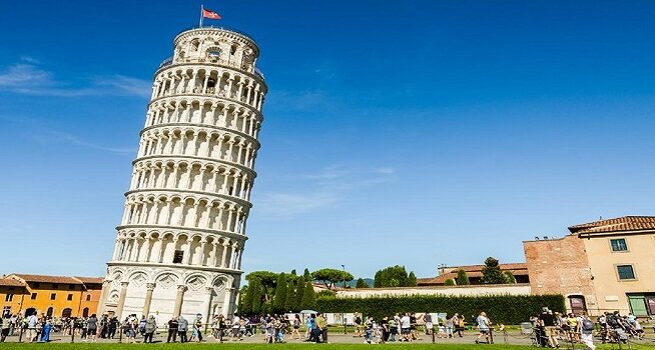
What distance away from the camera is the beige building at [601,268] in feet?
121

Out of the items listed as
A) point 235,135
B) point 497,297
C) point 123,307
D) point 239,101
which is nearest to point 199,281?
point 123,307

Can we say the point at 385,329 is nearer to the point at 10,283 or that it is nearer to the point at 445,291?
the point at 445,291

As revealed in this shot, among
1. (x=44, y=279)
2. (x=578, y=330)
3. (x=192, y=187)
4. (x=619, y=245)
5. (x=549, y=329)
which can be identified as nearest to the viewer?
(x=549, y=329)

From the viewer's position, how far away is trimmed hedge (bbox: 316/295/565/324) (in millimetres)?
37000

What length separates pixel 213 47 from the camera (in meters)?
51.0

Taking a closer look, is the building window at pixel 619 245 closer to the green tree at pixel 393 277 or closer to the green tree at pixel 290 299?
the green tree at pixel 393 277

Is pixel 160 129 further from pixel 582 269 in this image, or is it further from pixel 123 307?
pixel 582 269

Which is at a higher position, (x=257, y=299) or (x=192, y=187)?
(x=192, y=187)

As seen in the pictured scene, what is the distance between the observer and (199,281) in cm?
4212

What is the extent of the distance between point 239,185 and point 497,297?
96.7 ft

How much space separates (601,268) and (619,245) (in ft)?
9.27

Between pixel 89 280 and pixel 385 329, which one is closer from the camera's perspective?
pixel 385 329

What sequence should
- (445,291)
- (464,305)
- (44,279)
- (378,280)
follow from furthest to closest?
(44,279), (378,280), (445,291), (464,305)

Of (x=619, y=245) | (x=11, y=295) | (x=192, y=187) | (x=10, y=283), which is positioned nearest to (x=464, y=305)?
(x=619, y=245)
